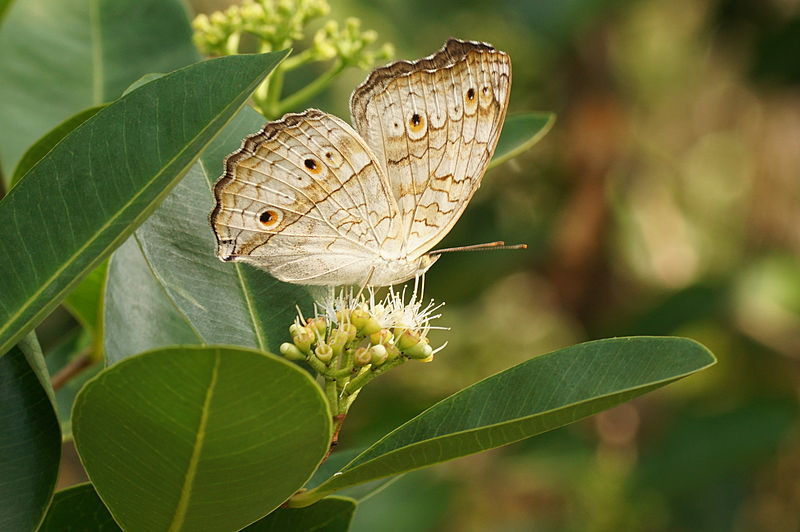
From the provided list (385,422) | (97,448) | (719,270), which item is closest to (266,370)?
(97,448)

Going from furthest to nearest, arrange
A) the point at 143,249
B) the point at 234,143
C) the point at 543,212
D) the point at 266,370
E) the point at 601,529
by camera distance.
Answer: the point at 543,212, the point at 601,529, the point at 234,143, the point at 143,249, the point at 266,370

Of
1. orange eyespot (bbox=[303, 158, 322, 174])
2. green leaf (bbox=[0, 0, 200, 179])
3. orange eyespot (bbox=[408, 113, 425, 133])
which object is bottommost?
orange eyespot (bbox=[303, 158, 322, 174])

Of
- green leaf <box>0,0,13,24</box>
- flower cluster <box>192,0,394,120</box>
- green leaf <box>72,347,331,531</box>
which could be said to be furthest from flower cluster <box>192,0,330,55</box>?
green leaf <box>72,347,331,531</box>

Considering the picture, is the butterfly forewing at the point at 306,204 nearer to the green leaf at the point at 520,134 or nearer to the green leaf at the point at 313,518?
the green leaf at the point at 520,134

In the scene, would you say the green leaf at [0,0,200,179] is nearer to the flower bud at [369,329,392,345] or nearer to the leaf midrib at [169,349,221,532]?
the flower bud at [369,329,392,345]

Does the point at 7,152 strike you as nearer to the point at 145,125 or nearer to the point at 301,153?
the point at 301,153

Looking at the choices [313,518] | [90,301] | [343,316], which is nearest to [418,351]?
[343,316]

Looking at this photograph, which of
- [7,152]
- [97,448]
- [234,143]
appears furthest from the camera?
[7,152]
